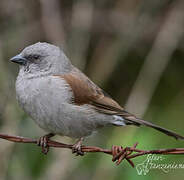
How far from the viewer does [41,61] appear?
5707mm

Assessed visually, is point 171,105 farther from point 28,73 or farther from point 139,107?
point 28,73

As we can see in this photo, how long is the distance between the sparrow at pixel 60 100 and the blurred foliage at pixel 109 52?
60.8 inches

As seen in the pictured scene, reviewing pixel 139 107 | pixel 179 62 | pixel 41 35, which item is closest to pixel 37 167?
pixel 139 107

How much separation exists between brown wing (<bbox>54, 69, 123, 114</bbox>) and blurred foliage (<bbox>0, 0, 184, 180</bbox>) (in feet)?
5.20

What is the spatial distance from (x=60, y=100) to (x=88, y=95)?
17.0 inches

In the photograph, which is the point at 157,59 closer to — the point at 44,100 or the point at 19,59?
the point at 19,59

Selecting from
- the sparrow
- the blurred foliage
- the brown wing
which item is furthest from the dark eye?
the blurred foliage

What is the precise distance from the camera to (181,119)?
8.30 metres

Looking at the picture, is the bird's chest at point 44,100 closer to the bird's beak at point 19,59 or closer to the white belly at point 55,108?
the white belly at point 55,108

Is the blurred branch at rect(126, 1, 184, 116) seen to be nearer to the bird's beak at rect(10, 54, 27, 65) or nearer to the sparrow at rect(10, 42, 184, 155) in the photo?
the sparrow at rect(10, 42, 184, 155)

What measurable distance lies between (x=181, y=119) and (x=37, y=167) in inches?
110

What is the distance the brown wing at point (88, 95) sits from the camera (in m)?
5.40

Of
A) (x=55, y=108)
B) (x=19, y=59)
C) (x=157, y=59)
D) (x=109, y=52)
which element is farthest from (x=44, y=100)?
(x=157, y=59)

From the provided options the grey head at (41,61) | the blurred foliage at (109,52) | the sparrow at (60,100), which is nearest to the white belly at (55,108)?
the sparrow at (60,100)
